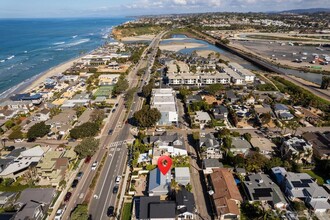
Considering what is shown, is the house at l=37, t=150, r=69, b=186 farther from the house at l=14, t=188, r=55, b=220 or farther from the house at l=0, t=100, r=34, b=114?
the house at l=0, t=100, r=34, b=114

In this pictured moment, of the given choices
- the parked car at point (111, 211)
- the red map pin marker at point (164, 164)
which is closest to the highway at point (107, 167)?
the parked car at point (111, 211)

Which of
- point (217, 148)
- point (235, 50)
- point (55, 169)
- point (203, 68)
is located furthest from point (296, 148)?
point (235, 50)

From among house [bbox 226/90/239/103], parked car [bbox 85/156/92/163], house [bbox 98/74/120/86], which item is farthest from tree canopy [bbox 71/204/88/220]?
house [bbox 98/74/120/86]

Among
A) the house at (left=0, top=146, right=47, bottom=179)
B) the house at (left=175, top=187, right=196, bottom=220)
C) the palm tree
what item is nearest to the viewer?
the house at (left=175, top=187, right=196, bottom=220)

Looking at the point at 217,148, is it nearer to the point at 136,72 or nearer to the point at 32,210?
the point at 32,210

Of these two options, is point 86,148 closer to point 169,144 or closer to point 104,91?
point 169,144

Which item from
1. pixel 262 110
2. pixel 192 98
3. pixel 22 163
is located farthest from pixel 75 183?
pixel 262 110
